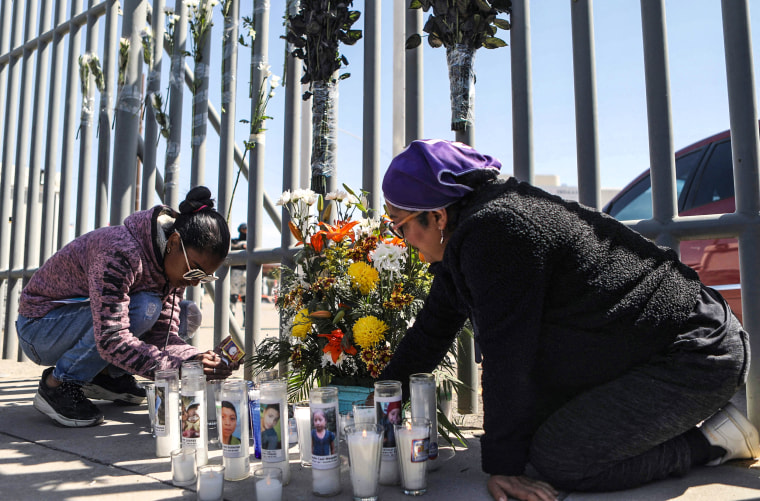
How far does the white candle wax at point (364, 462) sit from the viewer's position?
1623mm

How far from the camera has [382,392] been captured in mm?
1857

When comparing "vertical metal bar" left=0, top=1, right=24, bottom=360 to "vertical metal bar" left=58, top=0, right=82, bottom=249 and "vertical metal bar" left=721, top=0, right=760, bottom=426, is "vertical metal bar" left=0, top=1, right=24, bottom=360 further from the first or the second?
"vertical metal bar" left=721, top=0, right=760, bottom=426

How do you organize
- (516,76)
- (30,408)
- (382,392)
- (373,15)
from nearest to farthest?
1. (382,392)
2. (516,76)
3. (30,408)
4. (373,15)

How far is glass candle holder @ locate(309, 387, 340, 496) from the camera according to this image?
5.64ft

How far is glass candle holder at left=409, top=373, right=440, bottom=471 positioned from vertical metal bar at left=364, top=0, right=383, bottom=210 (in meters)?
1.46

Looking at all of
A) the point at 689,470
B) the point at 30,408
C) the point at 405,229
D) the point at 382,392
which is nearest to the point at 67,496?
the point at 382,392

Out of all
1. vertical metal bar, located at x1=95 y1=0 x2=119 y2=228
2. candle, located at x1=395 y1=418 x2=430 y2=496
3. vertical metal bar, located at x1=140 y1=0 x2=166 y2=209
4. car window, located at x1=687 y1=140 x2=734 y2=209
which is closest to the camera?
candle, located at x1=395 y1=418 x2=430 y2=496

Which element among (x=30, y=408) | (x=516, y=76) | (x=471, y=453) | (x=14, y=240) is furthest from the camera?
(x=14, y=240)

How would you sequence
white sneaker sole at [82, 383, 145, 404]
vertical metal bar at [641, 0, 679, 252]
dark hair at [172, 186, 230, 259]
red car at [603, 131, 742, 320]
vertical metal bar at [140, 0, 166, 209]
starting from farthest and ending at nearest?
vertical metal bar at [140, 0, 166, 209], red car at [603, 131, 742, 320], white sneaker sole at [82, 383, 145, 404], dark hair at [172, 186, 230, 259], vertical metal bar at [641, 0, 679, 252]

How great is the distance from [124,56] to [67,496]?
3805mm

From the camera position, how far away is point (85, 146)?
4.94 meters

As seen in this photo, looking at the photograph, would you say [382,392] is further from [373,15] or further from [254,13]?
[254,13]

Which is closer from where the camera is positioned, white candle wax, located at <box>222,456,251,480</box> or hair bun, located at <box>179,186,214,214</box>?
white candle wax, located at <box>222,456,251,480</box>

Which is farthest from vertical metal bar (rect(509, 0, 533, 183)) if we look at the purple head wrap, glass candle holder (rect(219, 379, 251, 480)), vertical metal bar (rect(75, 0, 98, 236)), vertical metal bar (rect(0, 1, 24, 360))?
vertical metal bar (rect(0, 1, 24, 360))
